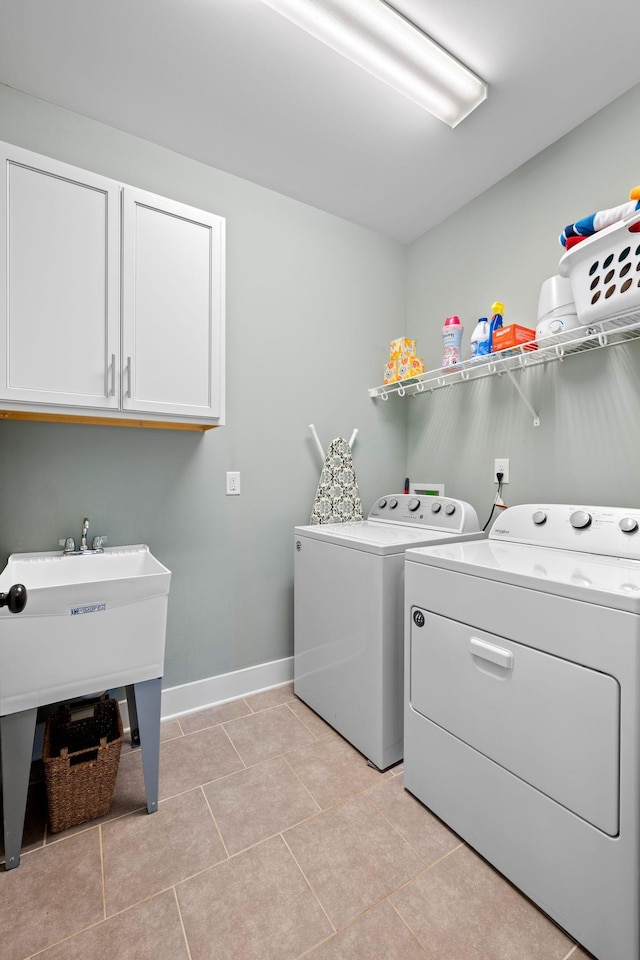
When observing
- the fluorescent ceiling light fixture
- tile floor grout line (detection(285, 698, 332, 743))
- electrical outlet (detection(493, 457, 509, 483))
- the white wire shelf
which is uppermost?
the fluorescent ceiling light fixture

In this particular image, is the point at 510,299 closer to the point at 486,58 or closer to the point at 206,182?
Answer: the point at 486,58

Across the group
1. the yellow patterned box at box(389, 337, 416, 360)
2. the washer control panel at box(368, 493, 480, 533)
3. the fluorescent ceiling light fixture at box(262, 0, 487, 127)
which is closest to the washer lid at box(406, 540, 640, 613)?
the washer control panel at box(368, 493, 480, 533)

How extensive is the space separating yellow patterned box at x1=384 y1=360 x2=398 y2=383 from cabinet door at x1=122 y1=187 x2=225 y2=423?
3.40ft

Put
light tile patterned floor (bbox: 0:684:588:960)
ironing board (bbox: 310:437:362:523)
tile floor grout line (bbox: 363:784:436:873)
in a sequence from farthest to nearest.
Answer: ironing board (bbox: 310:437:362:523), tile floor grout line (bbox: 363:784:436:873), light tile patterned floor (bbox: 0:684:588:960)

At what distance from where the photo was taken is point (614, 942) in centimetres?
93

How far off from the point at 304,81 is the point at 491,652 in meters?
2.00

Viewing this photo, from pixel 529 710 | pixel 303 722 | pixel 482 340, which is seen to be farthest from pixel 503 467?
pixel 303 722

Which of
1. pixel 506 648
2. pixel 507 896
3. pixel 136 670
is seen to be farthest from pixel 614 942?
pixel 136 670

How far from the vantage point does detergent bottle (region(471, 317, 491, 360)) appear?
6.35 ft

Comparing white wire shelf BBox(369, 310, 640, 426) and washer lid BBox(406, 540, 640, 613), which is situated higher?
white wire shelf BBox(369, 310, 640, 426)

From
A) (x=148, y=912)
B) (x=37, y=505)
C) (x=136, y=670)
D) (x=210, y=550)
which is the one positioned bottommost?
(x=148, y=912)

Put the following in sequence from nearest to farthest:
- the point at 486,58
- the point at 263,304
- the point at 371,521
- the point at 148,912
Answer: the point at 148,912
the point at 486,58
the point at 263,304
the point at 371,521

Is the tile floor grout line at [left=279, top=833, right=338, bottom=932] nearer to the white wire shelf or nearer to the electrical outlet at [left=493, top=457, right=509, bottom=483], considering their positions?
the electrical outlet at [left=493, top=457, right=509, bottom=483]

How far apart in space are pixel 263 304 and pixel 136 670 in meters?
1.69
